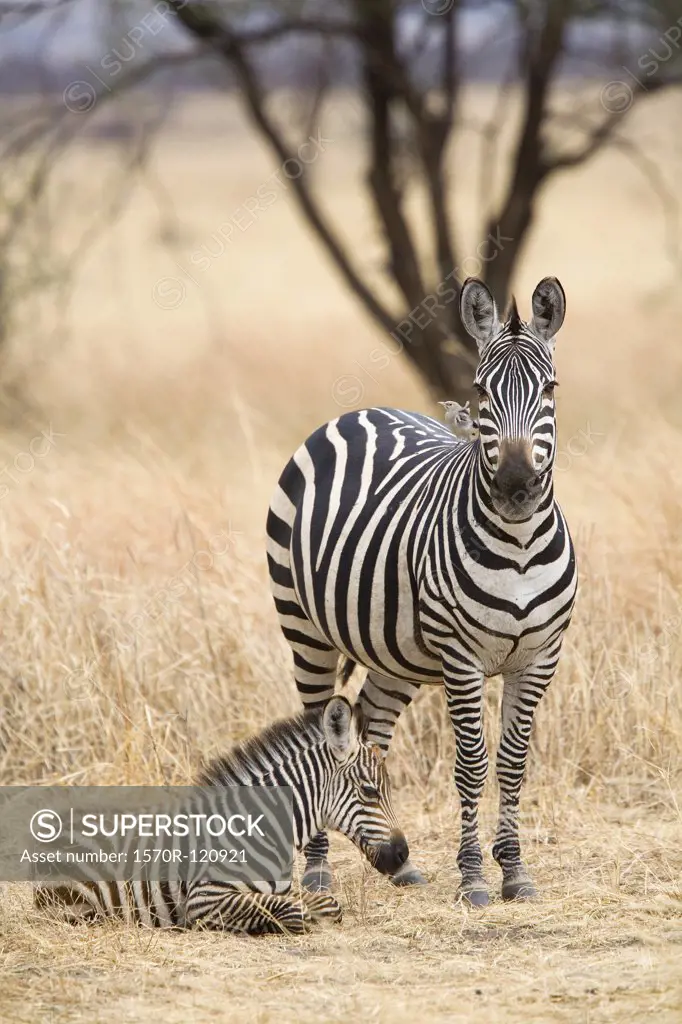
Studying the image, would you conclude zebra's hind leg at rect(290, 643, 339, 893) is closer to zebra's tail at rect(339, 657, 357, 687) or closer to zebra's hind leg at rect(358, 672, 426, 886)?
zebra's tail at rect(339, 657, 357, 687)

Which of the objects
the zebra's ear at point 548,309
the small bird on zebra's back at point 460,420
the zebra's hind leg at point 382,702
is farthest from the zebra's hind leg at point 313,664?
the zebra's ear at point 548,309

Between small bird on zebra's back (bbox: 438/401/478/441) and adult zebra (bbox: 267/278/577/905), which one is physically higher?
small bird on zebra's back (bbox: 438/401/478/441)

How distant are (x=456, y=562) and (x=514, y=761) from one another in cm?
81

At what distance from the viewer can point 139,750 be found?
19.3 ft

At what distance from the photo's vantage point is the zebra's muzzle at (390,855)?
4.66 meters

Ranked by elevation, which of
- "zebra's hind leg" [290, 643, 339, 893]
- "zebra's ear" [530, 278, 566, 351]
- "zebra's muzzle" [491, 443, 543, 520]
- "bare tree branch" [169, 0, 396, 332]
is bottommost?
"zebra's hind leg" [290, 643, 339, 893]

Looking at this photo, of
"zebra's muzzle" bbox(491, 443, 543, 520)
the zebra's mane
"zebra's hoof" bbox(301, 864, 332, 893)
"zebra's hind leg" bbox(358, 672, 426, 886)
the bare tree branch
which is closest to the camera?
"zebra's muzzle" bbox(491, 443, 543, 520)

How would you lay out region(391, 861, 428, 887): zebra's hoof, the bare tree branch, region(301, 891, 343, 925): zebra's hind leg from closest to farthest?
region(301, 891, 343, 925): zebra's hind leg, region(391, 861, 428, 887): zebra's hoof, the bare tree branch

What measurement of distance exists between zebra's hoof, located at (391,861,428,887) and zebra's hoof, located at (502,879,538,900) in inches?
14.4

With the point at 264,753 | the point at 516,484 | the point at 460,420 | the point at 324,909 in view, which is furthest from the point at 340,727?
the point at 460,420

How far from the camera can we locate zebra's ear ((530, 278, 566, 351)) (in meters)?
4.48

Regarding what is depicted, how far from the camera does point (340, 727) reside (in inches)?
188

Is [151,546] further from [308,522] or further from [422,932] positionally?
[422,932]

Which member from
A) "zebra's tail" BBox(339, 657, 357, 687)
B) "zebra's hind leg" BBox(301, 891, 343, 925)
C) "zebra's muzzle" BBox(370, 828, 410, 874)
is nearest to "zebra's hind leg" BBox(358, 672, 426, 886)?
"zebra's tail" BBox(339, 657, 357, 687)
